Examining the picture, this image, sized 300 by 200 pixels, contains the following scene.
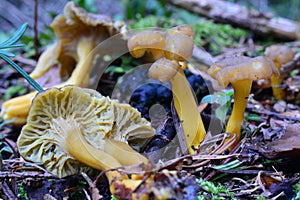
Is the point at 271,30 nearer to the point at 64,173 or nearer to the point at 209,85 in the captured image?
the point at 209,85

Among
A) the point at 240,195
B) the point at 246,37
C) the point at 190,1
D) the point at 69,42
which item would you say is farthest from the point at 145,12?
the point at 240,195

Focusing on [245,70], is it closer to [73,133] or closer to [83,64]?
[73,133]

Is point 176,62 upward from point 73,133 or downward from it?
upward

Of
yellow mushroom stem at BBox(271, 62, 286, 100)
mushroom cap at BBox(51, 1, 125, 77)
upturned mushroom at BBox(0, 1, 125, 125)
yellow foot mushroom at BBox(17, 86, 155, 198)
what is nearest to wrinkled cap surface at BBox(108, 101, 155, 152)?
yellow foot mushroom at BBox(17, 86, 155, 198)

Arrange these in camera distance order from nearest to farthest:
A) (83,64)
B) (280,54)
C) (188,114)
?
(188,114)
(280,54)
(83,64)

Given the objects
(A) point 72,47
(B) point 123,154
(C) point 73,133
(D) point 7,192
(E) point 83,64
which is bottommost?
(D) point 7,192

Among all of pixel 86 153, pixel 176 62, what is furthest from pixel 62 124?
pixel 176 62

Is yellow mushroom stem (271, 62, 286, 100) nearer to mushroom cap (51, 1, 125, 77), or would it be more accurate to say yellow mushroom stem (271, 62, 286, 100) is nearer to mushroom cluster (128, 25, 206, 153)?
mushroom cluster (128, 25, 206, 153)
